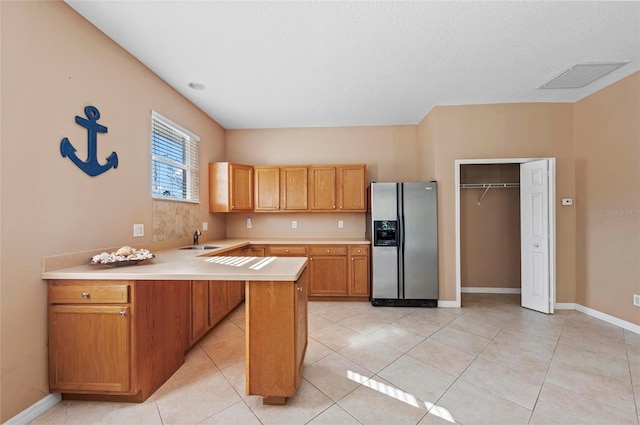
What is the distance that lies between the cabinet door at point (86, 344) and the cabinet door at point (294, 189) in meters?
2.67

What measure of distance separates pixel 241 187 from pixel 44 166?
2.43 m

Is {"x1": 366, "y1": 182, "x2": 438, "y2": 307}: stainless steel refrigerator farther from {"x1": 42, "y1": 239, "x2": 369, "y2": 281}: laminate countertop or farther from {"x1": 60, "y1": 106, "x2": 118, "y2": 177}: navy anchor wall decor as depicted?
{"x1": 60, "y1": 106, "x2": 118, "y2": 177}: navy anchor wall decor

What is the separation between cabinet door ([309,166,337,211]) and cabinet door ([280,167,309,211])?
0.39ft

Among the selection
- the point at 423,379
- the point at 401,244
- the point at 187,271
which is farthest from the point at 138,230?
the point at 401,244

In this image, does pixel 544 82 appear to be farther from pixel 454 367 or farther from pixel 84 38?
pixel 84 38

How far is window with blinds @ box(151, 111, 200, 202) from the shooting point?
8.80 ft

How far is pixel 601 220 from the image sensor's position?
300 centimetres

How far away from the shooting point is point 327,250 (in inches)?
146

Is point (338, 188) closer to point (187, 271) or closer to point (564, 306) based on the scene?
point (187, 271)

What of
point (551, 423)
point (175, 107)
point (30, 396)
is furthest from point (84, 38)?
point (551, 423)

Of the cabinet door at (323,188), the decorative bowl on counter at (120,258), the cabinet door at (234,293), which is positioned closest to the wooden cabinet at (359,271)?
the cabinet door at (323,188)

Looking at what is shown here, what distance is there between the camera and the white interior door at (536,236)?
3.17 meters

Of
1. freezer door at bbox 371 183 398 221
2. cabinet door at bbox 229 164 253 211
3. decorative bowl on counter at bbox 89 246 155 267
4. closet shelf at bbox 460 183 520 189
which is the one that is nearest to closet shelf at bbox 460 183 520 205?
closet shelf at bbox 460 183 520 189

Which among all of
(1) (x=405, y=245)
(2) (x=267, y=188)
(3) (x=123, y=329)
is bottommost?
(3) (x=123, y=329)
